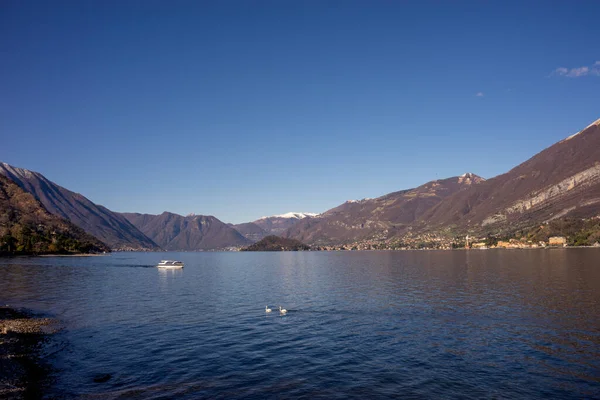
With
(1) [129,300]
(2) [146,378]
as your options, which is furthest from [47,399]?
(1) [129,300]

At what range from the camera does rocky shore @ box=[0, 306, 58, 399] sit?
2706 centimetres

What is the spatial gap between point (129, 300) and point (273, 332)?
132 ft

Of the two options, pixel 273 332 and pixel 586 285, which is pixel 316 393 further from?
pixel 586 285

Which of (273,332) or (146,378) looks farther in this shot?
(273,332)

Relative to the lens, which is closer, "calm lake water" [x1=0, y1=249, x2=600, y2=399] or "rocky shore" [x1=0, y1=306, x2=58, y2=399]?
"rocky shore" [x1=0, y1=306, x2=58, y2=399]

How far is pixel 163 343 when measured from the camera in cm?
3988

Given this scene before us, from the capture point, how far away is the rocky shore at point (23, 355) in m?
27.1

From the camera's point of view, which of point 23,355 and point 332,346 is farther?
point 332,346

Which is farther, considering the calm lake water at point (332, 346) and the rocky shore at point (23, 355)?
the calm lake water at point (332, 346)

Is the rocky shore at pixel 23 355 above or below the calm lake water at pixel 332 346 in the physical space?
above

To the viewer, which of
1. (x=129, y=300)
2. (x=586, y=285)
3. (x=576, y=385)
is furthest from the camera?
(x=586, y=285)

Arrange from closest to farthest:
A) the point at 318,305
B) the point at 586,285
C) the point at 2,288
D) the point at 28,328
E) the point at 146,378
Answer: the point at 146,378, the point at 28,328, the point at 318,305, the point at 586,285, the point at 2,288

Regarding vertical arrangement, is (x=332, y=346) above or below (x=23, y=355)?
below

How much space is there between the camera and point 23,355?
34.6 m
